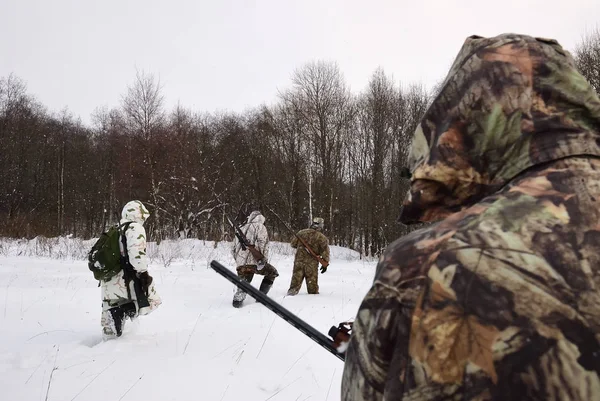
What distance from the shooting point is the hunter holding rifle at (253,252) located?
818 centimetres

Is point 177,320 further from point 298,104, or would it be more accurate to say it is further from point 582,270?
point 298,104

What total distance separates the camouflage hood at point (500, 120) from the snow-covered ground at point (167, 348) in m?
3.23

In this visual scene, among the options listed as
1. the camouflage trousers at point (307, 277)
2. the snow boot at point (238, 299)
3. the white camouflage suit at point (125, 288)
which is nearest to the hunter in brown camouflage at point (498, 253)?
the white camouflage suit at point (125, 288)

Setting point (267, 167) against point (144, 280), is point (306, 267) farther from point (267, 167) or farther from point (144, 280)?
point (267, 167)

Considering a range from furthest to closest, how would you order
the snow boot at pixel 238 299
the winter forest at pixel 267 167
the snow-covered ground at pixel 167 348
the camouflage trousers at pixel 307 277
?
1. the winter forest at pixel 267 167
2. the camouflage trousers at pixel 307 277
3. the snow boot at pixel 238 299
4. the snow-covered ground at pixel 167 348

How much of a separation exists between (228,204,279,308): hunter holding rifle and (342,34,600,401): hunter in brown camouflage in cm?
730

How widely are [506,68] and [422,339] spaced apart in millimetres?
581

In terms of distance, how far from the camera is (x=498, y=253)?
75 cm

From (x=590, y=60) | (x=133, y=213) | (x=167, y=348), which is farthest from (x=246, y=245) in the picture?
(x=590, y=60)

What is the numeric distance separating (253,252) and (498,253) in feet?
24.7

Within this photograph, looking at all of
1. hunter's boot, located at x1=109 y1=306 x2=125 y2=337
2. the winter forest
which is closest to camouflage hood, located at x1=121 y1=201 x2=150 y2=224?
hunter's boot, located at x1=109 y1=306 x2=125 y2=337

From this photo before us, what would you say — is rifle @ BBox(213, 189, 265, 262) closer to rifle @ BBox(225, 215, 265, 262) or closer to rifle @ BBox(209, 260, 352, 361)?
rifle @ BBox(225, 215, 265, 262)

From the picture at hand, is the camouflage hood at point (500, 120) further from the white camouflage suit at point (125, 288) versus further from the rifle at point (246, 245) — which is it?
the rifle at point (246, 245)

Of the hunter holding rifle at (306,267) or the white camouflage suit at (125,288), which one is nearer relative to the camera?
the white camouflage suit at (125,288)
